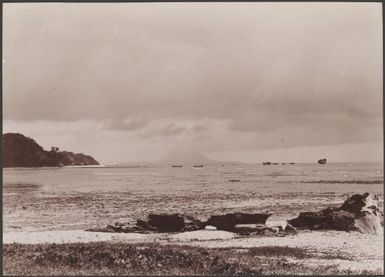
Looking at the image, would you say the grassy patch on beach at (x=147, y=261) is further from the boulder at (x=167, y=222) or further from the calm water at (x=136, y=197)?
the boulder at (x=167, y=222)

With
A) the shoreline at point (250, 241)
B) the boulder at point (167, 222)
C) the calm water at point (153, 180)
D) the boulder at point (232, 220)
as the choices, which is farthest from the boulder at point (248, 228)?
the boulder at point (167, 222)

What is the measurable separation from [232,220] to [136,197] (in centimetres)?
380

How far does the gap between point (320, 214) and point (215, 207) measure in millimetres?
4084

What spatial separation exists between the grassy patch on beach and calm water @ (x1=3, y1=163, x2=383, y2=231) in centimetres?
177

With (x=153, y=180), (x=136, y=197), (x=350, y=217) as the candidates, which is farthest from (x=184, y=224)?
(x=350, y=217)

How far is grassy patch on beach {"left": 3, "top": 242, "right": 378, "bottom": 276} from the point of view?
13133 mm

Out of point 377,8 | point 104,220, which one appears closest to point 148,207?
point 104,220

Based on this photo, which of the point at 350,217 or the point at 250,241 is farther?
the point at 350,217

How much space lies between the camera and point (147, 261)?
13469 mm

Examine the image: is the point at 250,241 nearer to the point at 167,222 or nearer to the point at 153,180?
the point at 167,222

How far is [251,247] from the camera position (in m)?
14.9

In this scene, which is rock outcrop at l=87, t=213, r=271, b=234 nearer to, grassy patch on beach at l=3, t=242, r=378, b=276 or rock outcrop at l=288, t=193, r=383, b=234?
rock outcrop at l=288, t=193, r=383, b=234

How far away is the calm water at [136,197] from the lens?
16.0 metres

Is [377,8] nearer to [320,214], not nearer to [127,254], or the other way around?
[320,214]
